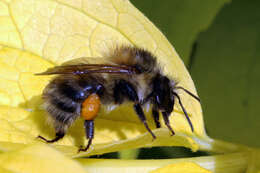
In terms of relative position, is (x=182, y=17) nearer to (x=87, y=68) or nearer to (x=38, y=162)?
(x=87, y=68)

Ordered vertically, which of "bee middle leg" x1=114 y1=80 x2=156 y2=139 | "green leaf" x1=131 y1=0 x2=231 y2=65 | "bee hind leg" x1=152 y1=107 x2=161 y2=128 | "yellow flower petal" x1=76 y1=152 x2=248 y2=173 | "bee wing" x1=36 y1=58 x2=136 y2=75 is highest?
"green leaf" x1=131 y1=0 x2=231 y2=65

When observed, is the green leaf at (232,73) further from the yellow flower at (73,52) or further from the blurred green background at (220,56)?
the yellow flower at (73,52)

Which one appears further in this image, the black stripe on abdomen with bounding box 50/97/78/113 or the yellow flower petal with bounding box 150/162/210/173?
the black stripe on abdomen with bounding box 50/97/78/113

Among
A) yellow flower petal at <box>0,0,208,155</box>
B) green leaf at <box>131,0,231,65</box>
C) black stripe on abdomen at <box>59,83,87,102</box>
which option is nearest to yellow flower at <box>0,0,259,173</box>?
yellow flower petal at <box>0,0,208,155</box>

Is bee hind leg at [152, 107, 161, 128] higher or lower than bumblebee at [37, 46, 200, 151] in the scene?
lower

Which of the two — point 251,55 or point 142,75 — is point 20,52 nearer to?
point 142,75

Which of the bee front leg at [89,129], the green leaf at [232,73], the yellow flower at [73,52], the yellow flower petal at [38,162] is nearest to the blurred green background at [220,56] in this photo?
the green leaf at [232,73]

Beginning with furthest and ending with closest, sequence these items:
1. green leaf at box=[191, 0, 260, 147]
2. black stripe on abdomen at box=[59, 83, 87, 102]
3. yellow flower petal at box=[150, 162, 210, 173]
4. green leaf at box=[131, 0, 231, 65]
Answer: green leaf at box=[131, 0, 231, 65]
green leaf at box=[191, 0, 260, 147]
black stripe on abdomen at box=[59, 83, 87, 102]
yellow flower petal at box=[150, 162, 210, 173]

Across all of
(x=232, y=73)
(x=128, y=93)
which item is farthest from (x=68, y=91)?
(x=232, y=73)

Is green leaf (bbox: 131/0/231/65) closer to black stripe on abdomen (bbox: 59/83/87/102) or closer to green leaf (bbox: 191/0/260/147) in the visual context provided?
green leaf (bbox: 191/0/260/147)
